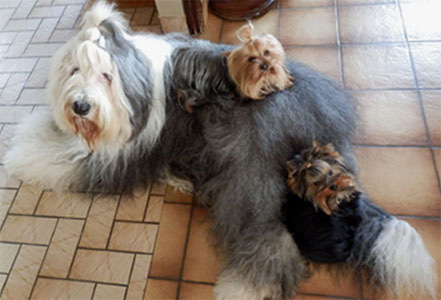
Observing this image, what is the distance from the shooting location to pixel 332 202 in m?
1.31

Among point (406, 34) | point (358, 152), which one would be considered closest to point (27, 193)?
point (358, 152)

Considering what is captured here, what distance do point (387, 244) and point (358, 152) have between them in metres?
0.61

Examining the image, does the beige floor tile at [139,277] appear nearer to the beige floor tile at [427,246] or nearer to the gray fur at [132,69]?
the gray fur at [132,69]

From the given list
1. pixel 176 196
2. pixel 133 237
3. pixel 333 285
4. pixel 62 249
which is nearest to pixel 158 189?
pixel 176 196

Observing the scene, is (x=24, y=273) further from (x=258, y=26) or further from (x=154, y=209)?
(x=258, y=26)

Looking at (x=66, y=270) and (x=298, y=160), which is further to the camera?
(x=66, y=270)

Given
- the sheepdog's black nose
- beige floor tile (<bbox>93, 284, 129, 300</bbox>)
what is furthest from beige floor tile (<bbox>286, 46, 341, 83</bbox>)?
beige floor tile (<bbox>93, 284, 129, 300</bbox>)

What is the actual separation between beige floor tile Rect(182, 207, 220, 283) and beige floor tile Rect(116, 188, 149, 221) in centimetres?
26

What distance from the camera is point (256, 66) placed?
4.55ft

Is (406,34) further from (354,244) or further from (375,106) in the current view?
(354,244)

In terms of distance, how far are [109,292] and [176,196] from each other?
1.65ft

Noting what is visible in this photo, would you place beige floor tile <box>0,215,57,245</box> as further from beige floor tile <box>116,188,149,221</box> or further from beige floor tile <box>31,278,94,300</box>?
beige floor tile <box>116,188,149,221</box>

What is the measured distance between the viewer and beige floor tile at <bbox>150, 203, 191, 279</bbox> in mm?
1581

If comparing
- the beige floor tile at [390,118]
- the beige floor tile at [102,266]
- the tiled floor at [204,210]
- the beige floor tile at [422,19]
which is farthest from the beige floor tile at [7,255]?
the beige floor tile at [422,19]
